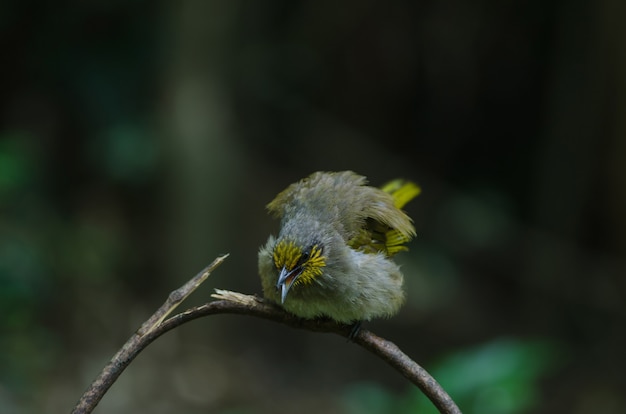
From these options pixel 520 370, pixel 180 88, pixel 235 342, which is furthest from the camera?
pixel 235 342

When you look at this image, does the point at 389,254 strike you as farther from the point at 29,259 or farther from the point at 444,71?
the point at 444,71

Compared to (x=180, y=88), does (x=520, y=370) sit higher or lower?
lower

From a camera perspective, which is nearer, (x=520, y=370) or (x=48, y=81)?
(x=520, y=370)

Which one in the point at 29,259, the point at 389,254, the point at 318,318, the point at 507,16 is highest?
the point at 507,16

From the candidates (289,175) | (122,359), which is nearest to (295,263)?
(122,359)

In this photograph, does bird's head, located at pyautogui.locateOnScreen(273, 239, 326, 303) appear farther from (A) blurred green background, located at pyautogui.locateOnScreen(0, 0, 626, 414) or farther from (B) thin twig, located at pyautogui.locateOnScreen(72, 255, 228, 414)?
(A) blurred green background, located at pyautogui.locateOnScreen(0, 0, 626, 414)

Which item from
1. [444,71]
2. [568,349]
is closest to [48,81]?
[444,71]

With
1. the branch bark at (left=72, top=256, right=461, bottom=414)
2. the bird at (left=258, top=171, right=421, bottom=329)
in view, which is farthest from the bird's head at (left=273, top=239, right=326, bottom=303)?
the branch bark at (left=72, top=256, right=461, bottom=414)
